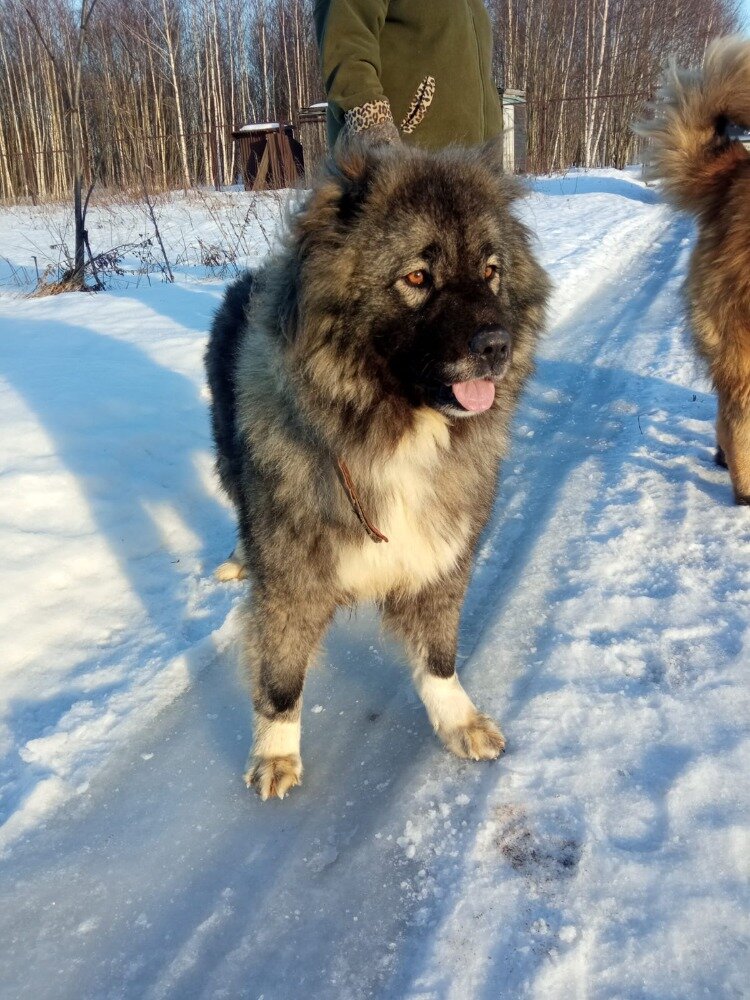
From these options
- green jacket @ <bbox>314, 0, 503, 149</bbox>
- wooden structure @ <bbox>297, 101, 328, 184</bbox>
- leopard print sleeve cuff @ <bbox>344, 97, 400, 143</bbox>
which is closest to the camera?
leopard print sleeve cuff @ <bbox>344, 97, 400, 143</bbox>

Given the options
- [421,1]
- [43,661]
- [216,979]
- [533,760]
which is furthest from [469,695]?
[421,1]

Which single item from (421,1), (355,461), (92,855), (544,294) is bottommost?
(92,855)

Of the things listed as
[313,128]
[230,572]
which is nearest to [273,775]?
[230,572]

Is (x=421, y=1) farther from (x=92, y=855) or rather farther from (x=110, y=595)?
(x=92, y=855)

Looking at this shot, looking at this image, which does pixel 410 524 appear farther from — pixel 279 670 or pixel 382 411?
pixel 279 670

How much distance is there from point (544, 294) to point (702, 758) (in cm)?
140

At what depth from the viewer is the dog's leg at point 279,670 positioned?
6.55 feet

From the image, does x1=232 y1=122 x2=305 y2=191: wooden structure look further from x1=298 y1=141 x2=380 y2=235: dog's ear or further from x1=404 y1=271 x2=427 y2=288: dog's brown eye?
x1=404 y1=271 x2=427 y2=288: dog's brown eye

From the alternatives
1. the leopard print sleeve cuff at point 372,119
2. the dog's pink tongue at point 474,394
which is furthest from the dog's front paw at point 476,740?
the leopard print sleeve cuff at point 372,119

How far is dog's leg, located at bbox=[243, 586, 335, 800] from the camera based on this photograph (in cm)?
200

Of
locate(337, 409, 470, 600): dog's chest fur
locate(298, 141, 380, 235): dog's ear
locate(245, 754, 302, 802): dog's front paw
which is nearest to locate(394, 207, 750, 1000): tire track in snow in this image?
locate(245, 754, 302, 802): dog's front paw

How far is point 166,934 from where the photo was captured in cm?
162

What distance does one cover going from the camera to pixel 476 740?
206cm

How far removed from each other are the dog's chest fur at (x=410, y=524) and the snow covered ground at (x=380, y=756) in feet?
1.83
